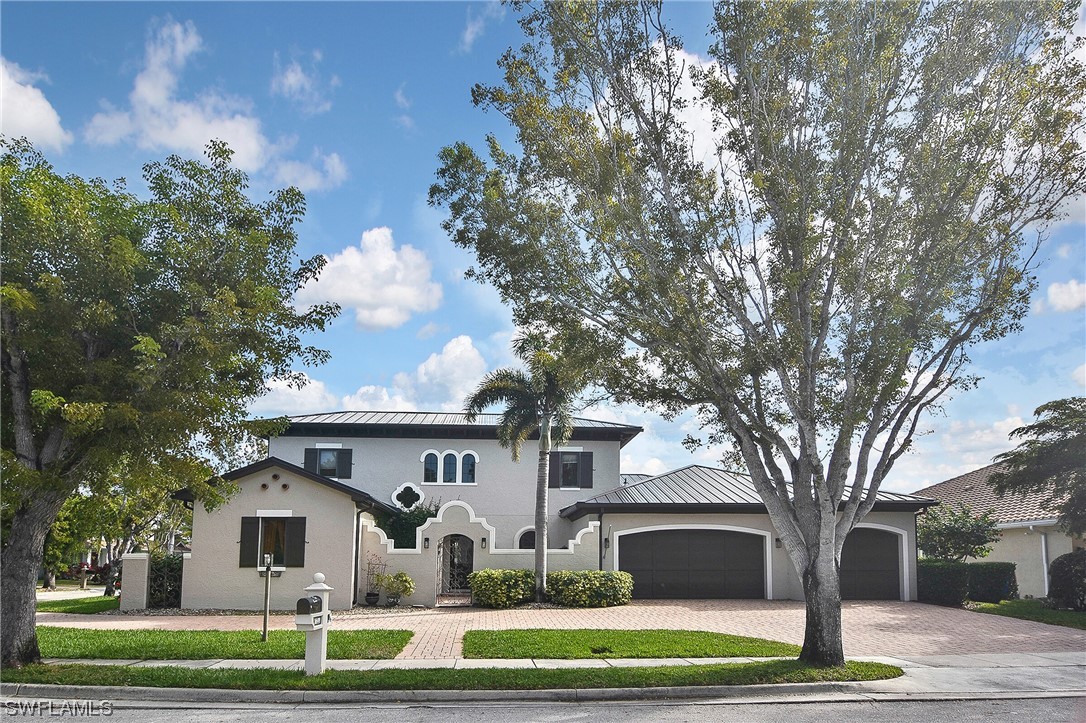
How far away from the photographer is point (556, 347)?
13.8 meters

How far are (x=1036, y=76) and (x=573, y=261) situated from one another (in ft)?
23.2

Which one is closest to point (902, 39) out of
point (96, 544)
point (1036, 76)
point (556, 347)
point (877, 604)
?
point (1036, 76)

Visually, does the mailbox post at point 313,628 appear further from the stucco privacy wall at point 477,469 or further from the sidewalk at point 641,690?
the stucco privacy wall at point 477,469

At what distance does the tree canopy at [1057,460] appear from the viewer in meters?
20.8

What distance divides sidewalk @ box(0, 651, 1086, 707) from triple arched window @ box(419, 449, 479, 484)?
18866mm

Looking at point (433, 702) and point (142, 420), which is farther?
point (142, 420)

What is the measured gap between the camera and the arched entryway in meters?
25.4

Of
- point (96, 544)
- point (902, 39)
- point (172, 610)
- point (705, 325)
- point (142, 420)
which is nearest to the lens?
point (142, 420)

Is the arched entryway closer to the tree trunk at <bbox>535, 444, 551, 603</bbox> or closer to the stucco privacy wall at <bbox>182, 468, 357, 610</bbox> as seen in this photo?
the tree trunk at <bbox>535, 444, 551, 603</bbox>

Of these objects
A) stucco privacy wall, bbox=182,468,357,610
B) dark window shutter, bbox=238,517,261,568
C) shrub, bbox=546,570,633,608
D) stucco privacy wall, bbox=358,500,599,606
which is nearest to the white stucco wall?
stucco privacy wall, bbox=358,500,599,606

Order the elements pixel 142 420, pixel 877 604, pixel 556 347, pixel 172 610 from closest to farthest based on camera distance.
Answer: pixel 142 420
pixel 556 347
pixel 172 610
pixel 877 604

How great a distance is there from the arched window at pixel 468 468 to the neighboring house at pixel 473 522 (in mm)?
54

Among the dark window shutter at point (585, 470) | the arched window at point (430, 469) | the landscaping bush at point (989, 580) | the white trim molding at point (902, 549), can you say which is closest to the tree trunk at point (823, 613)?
the white trim molding at point (902, 549)

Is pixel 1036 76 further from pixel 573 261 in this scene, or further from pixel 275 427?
pixel 275 427
